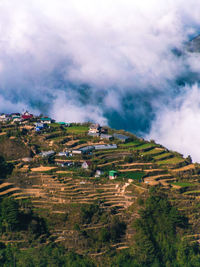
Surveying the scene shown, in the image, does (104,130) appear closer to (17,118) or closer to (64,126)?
(64,126)

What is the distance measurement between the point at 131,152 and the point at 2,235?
2094 centimetres

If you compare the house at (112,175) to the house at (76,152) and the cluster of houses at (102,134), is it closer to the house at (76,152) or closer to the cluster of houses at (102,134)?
the house at (76,152)

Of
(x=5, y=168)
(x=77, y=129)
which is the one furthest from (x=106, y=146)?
(x=5, y=168)

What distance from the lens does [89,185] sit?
4172 centimetres

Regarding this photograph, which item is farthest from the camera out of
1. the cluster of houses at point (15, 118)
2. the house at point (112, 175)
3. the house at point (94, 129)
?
the cluster of houses at point (15, 118)

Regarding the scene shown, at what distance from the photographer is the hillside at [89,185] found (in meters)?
36.1

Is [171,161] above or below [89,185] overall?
above

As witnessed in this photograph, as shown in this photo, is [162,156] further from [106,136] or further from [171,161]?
[106,136]

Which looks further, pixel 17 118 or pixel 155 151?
pixel 17 118

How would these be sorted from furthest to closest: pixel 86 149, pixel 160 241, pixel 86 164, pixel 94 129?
1. pixel 94 129
2. pixel 86 149
3. pixel 86 164
4. pixel 160 241

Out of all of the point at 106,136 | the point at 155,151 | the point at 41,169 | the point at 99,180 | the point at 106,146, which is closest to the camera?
the point at 99,180

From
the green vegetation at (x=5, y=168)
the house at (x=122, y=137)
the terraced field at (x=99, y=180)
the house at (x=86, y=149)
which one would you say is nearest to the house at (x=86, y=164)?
the terraced field at (x=99, y=180)

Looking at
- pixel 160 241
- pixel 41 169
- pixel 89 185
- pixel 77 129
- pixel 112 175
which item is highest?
pixel 77 129

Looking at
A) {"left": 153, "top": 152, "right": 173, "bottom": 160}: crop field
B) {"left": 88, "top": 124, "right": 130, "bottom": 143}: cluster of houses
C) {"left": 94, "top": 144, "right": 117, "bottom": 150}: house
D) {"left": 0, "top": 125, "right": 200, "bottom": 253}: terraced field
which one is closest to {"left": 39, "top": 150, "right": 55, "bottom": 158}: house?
{"left": 0, "top": 125, "right": 200, "bottom": 253}: terraced field
